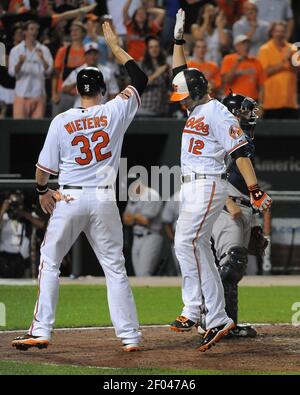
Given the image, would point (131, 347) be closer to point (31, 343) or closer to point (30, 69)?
point (31, 343)

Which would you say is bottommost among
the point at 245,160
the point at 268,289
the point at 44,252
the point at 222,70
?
the point at 268,289

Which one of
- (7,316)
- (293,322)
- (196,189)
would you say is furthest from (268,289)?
(196,189)

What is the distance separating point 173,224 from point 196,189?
21.1ft

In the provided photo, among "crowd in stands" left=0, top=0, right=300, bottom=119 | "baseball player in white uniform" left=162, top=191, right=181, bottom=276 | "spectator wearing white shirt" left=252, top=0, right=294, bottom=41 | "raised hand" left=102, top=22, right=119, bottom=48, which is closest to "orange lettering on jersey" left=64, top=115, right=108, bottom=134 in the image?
"raised hand" left=102, top=22, right=119, bottom=48

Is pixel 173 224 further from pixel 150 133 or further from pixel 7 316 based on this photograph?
pixel 7 316

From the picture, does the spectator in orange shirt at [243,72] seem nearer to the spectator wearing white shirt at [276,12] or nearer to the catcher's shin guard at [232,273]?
the spectator wearing white shirt at [276,12]

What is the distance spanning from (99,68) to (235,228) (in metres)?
6.26

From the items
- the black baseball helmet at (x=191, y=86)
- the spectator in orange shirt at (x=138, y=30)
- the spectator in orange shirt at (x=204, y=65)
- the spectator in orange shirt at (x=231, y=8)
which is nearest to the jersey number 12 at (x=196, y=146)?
the black baseball helmet at (x=191, y=86)

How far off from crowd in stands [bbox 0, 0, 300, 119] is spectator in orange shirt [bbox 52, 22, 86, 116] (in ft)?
0.05

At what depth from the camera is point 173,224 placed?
14055mm

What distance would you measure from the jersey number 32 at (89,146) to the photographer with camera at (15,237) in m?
6.02

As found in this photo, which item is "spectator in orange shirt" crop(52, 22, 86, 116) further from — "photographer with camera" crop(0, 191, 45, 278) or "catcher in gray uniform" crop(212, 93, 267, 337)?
"catcher in gray uniform" crop(212, 93, 267, 337)

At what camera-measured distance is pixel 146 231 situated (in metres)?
14.1

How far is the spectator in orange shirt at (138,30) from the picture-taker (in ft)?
49.6
